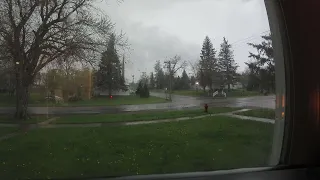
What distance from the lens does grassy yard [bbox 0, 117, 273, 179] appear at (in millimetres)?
4359

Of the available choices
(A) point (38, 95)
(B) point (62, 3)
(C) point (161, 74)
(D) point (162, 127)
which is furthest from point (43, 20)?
(D) point (162, 127)

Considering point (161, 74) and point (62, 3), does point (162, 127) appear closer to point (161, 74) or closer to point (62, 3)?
point (161, 74)

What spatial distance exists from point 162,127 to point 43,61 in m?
2.30

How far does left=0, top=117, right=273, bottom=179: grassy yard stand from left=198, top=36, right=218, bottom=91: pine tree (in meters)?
1.03

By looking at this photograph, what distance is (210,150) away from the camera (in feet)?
16.6

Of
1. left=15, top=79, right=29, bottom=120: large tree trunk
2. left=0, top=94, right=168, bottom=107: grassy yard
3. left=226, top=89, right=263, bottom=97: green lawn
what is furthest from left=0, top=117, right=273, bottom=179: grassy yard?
left=226, top=89, right=263, bottom=97: green lawn

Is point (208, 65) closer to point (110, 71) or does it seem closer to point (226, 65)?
point (226, 65)

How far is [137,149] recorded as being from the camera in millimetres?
4859

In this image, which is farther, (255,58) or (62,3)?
(255,58)

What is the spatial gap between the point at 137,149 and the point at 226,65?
2532mm

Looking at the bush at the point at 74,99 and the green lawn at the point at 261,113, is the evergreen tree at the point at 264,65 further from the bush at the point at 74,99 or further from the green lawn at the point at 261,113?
the bush at the point at 74,99

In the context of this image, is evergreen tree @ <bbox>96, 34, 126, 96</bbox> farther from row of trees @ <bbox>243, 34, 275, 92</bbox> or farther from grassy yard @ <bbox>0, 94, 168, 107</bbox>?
row of trees @ <bbox>243, 34, 275, 92</bbox>

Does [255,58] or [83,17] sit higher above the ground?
[83,17]

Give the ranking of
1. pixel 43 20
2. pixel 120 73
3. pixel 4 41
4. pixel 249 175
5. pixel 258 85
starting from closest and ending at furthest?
1. pixel 249 175
2. pixel 4 41
3. pixel 43 20
4. pixel 120 73
5. pixel 258 85
